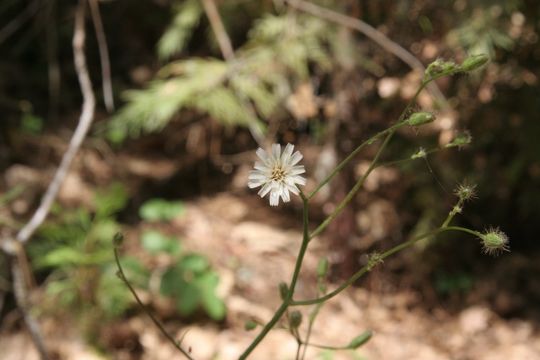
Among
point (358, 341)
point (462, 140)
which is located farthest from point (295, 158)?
point (358, 341)

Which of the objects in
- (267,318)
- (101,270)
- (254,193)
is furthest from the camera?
(254,193)

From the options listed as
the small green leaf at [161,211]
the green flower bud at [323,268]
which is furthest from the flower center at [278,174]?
the small green leaf at [161,211]

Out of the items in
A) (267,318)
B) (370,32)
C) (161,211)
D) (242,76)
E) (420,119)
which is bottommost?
(420,119)

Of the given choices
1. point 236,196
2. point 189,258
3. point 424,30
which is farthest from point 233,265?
point 424,30

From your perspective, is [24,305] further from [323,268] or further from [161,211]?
[323,268]

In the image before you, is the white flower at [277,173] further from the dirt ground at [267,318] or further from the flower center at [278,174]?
the dirt ground at [267,318]

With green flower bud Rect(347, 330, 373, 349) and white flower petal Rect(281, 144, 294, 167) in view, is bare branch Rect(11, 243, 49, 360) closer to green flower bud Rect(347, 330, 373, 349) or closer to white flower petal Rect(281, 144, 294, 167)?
green flower bud Rect(347, 330, 373, 349)

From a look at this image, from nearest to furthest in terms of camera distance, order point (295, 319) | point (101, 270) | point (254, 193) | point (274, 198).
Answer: point (274, 198) < point (295, 319) < point (101, 270) < point (254, 193)
